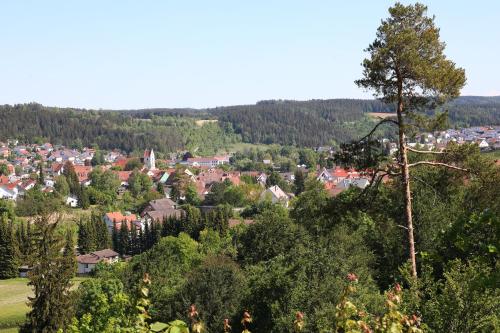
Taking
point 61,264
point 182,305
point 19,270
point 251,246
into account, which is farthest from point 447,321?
point 19,270

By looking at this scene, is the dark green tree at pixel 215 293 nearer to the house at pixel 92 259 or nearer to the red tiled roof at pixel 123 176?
the house at pixel 92 259

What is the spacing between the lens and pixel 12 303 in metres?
41.7

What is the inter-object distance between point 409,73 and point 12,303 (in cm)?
3723

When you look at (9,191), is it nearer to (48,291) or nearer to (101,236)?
(101,236)

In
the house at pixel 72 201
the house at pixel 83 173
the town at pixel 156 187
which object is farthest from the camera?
the house at pixel 83 173

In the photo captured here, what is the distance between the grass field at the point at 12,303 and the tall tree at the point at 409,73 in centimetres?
2326

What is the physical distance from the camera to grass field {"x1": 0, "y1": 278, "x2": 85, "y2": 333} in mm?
35656

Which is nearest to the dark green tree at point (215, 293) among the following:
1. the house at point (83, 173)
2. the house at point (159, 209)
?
the house at point (159, 209)

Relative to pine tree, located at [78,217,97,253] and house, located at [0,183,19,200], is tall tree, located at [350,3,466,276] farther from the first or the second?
house, located at [0,183,19,200]

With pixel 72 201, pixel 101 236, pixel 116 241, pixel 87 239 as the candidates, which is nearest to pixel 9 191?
pixel 72 201

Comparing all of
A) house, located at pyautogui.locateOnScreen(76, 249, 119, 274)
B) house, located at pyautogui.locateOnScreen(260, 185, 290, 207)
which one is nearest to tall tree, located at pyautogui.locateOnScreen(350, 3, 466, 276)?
house, located at pyautogui.locateOnScreen(76, 249, 119, 274)

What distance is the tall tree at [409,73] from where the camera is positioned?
12.2 meters

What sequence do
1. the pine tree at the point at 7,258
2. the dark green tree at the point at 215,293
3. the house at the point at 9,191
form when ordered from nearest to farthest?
1. the dark green tree at the point at 215,293
2. the pine tree at the point at 7,258
3. the house at the point at 9,191

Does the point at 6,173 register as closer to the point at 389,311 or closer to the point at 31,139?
the point at 31,139
